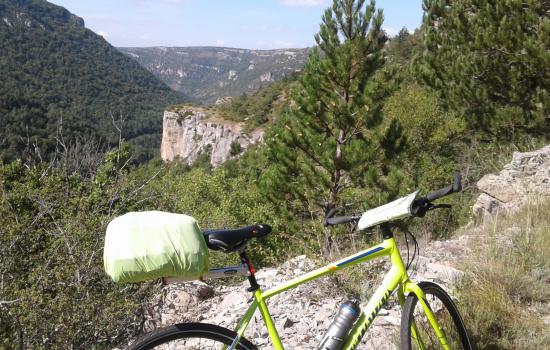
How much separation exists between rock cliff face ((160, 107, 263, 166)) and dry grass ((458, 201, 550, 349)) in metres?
48.7

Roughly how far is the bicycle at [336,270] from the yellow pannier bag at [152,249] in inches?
3.7

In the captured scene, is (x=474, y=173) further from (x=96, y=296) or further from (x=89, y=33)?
(x=89, y=33)

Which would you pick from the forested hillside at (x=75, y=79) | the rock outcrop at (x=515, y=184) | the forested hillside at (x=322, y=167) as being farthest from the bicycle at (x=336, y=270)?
the forested hillside at (x=75, y=79)

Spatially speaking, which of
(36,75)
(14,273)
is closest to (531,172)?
(14,273)

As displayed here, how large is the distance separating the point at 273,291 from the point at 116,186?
544cm

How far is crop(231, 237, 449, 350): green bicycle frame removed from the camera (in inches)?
62.2

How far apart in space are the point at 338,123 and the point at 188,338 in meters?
9.98

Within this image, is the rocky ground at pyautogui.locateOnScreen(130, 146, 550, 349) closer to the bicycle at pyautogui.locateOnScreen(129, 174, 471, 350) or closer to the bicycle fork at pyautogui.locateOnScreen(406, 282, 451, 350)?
the bicycle fork at pyautogui.locateOnScreen(406, 282, 451, 350)

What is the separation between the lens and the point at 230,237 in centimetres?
154

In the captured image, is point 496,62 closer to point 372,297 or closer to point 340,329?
point 372,297

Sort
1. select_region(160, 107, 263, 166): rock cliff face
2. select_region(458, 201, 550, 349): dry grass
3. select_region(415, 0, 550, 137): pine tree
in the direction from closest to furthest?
select_region(458, 201, 550, 349): dry grass, select_region(415, 0, 550, 137): pine tree, select_region(160, 107, 263, 166): rock cliff face

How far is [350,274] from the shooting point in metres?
3.05

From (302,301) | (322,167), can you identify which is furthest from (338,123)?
(302,301)

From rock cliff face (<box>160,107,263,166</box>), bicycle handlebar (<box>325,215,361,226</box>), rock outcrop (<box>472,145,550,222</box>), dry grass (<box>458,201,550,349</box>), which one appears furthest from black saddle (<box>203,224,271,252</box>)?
rock cliff face (<box>160,107,263,166</box>)
